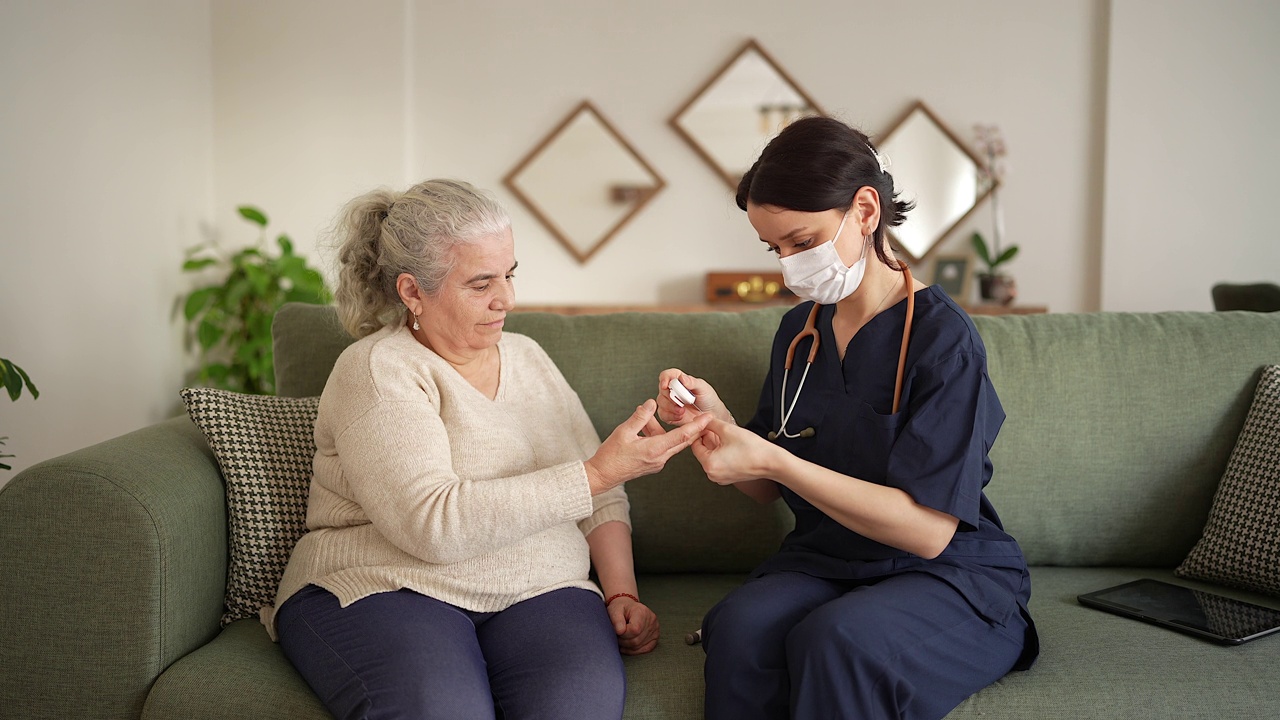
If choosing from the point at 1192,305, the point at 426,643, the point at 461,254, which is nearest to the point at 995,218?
the point at 1192,305

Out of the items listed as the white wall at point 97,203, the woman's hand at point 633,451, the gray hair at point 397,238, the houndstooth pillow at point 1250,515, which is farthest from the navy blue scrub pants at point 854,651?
the white wall at point 97,203

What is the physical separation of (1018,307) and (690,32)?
183 cm

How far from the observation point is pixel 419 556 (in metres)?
1.48

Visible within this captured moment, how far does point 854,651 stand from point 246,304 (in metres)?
3.36

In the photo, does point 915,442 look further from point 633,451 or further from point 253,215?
point 253,215

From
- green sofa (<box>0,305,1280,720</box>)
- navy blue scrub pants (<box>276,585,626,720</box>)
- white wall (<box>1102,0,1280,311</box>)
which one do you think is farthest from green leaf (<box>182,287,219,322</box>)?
white wall (<box>1102,0,1280,311</box>)

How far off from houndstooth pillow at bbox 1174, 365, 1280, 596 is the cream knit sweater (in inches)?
44.7

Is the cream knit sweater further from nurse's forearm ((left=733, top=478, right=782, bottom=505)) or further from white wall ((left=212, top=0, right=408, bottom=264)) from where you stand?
white wall ((left=212, top=0, right=408, bottom=264))

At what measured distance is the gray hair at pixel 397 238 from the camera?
1649 mm

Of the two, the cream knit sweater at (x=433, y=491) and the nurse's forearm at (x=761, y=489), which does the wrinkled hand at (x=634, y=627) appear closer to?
the cream knit sweater at (x=433, y=491)

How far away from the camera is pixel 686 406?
169 centimetres

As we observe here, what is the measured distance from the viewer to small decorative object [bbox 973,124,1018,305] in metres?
4.16

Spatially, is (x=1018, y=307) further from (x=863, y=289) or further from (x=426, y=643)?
(x=426, y=643)

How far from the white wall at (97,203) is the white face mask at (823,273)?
2296 mm
